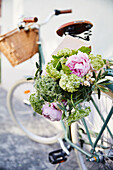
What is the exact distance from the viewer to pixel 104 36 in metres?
1.39

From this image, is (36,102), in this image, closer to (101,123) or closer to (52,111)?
(52,111)

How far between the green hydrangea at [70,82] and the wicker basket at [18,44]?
90 cm

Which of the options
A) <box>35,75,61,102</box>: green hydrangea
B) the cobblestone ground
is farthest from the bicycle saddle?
the cobblestone ground

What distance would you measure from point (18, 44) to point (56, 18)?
35.2 inches

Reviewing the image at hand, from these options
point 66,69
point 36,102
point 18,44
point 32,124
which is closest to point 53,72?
point 66,69

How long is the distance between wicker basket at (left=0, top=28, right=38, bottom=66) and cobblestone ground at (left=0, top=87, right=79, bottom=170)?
928 mm

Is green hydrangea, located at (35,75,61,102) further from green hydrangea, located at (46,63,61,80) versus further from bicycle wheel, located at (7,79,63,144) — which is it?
bicycle wheel, located at (7,79,63,144)

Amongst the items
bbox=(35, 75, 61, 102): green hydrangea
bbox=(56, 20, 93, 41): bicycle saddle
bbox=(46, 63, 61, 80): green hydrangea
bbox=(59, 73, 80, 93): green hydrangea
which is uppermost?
bbox=(56, 20, 93, 41): bicycle saddle

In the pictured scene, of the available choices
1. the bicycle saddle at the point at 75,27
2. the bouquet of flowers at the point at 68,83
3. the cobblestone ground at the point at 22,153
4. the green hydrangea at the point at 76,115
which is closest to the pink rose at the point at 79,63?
the bouquet of flowers at the point at 68,83

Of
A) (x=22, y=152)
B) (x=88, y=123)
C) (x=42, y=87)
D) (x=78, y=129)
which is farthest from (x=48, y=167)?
(x=42, y=87)

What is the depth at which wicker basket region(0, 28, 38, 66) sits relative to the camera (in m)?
1.41

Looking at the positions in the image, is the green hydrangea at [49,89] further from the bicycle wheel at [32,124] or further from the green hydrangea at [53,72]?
the bicycle wheel at [32,124]

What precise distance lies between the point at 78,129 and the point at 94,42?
706 millimetres

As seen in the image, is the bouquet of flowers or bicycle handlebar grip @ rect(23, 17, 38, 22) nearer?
the bouquet of flowers
